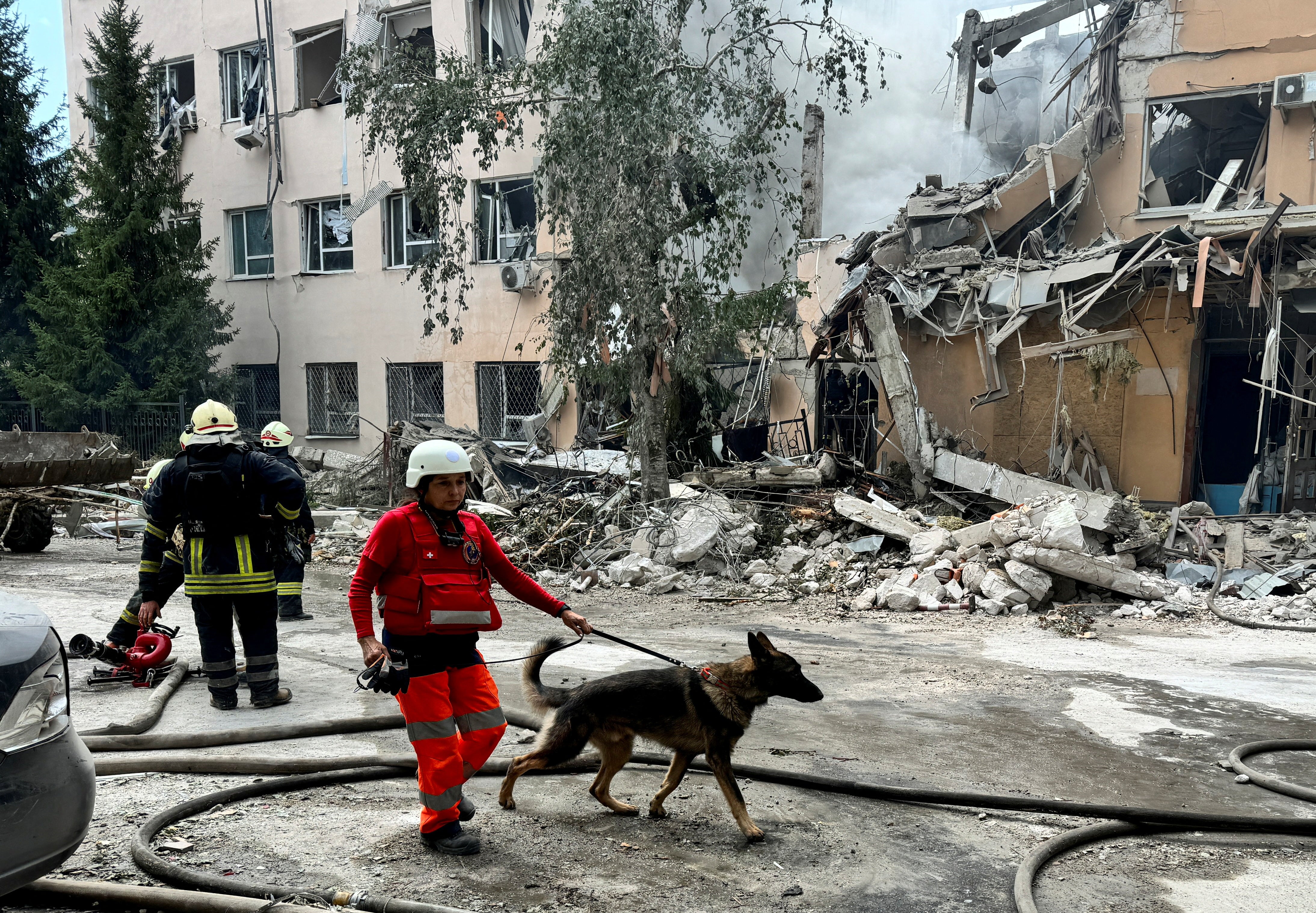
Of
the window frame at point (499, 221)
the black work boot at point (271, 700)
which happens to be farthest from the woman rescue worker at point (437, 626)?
the window frame at point (499, 221)

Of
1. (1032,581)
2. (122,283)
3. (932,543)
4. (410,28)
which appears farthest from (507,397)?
(1032,581)

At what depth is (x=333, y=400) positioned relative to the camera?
2062cm

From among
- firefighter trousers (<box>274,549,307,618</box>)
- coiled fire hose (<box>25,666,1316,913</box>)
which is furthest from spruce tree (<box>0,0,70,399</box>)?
coiled fire hose (<box>25,666,1316,913</box>)

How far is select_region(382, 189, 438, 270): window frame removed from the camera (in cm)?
1911

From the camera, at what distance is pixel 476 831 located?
394 centimetres

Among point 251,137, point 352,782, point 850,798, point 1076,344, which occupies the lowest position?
point 850,798

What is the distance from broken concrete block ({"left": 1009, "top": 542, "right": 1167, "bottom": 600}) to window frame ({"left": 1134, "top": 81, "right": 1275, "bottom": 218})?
691 centimetres

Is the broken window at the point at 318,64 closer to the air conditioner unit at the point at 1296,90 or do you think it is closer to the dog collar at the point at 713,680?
the air conditioner unit at the point at 1296,90

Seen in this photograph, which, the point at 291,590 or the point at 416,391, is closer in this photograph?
the point at 291,590

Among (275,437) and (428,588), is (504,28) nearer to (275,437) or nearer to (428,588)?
(275,437)

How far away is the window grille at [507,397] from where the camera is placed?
18.1 meters

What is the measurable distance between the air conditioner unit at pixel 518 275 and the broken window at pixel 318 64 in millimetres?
5662

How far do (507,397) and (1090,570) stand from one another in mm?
11669

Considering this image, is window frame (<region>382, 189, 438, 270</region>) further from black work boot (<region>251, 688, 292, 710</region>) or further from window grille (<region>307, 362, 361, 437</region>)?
black work boot (<region>251, 688, 292, 710</region>)
